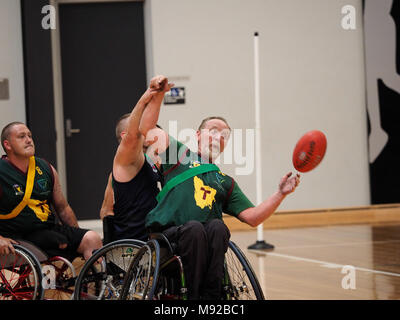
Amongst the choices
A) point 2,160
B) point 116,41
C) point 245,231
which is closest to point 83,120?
point 116,41

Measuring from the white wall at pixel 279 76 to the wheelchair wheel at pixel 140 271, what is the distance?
4979 mm

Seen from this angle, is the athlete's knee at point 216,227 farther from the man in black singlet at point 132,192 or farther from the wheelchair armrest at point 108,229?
the wheelchair armrest at point 108,229

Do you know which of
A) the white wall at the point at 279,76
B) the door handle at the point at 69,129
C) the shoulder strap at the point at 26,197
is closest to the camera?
the shoulder strap at the point at 26,197

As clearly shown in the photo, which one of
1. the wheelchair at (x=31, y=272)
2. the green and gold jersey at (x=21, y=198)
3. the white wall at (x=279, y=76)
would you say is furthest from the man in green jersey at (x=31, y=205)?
the white wall at (x=279, y=76)

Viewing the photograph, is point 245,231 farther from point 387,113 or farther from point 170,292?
point 170,292

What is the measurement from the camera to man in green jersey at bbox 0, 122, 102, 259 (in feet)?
10.6

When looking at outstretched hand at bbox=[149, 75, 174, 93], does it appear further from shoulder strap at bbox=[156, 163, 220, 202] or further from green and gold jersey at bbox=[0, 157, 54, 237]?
green and gold jersey at bbox=[0, 157, 54, 237]

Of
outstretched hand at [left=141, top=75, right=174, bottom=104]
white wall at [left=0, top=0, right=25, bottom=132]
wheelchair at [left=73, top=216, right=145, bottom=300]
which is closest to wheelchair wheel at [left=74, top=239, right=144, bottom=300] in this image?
wheelchair at [left=73, top=216, right=145, bottom=300]

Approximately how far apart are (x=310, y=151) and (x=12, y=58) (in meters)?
5.18

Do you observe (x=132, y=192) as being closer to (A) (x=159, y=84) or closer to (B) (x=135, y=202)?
(B) (x=135, y=202)

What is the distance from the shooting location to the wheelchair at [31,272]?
9.44 ft

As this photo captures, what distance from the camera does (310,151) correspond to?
8.43ft

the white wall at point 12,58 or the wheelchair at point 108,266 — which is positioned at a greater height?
the white wall at point 12,58

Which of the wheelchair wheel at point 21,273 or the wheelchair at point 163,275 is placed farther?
the wheelchair wheel at point 21,273
